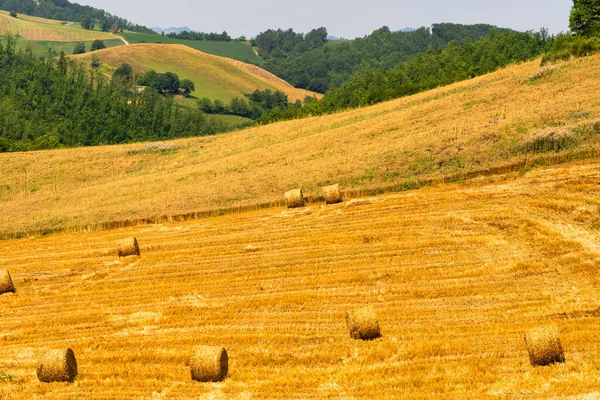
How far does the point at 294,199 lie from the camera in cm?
3209

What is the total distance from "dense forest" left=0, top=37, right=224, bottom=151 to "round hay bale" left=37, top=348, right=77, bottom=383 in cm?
10109

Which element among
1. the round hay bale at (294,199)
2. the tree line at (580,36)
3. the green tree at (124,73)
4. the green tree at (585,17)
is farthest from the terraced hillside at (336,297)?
the green tree at (124,73)

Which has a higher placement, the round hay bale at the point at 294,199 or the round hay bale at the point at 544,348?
the round hay bale at the point at 294,199

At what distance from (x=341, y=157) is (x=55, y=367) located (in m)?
26.3

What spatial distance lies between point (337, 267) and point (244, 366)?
7.53 m

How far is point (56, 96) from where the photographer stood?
140 meters

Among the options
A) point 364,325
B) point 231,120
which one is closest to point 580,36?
point 364,325

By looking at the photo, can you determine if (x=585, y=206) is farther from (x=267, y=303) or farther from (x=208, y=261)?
(x=208, y=261)

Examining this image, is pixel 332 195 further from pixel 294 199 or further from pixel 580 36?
pixel 580 36

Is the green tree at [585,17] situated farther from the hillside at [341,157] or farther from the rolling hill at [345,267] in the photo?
the rolling hill at [345,267]

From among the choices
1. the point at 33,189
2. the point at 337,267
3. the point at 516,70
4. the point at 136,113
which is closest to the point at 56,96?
the point at 136,113

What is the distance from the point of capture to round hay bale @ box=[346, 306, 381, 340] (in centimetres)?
1842

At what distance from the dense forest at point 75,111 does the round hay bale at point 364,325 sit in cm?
10263

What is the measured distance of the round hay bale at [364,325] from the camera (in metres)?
18.4
